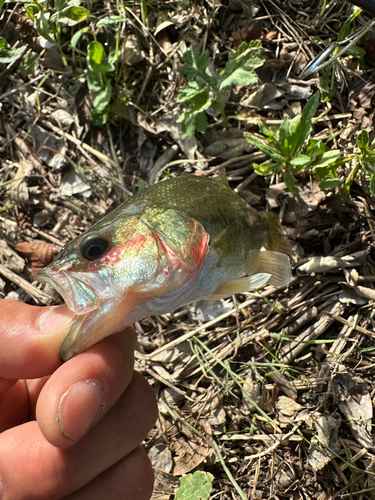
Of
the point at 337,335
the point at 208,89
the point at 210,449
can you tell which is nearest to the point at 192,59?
the point at 208,89

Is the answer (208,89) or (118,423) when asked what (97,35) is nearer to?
(208,89)

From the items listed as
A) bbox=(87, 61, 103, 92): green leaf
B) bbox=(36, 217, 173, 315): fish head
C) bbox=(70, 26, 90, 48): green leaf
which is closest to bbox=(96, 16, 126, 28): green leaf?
bbox=(70, 26, 90, 48): green leaf

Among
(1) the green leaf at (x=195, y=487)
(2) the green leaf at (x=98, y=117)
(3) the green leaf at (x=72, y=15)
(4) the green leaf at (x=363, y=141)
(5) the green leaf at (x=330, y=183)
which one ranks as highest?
(3) the green leaf at (x=72, y=15)

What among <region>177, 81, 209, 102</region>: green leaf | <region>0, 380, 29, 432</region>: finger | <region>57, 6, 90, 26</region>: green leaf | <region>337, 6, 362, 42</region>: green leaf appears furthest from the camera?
<region>57, 6, 90, 26</region>: green leaf

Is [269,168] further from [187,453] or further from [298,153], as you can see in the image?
[187,453]

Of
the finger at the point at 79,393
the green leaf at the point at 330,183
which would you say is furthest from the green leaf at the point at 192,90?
the finger at the point at 79,393

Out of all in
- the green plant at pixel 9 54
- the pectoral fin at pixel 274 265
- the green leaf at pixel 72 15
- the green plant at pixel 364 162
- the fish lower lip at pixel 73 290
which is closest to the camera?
the fish lower lip at pixel 73 290

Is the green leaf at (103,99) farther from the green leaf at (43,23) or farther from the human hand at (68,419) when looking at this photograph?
the human hand at (68,419)

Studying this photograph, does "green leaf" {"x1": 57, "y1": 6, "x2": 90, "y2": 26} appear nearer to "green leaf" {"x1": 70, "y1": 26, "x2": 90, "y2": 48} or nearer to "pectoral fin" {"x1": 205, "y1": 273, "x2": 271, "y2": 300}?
"green leaf" {"x1": 70, "y1": 26, "x2": 90, "y2": 48}
